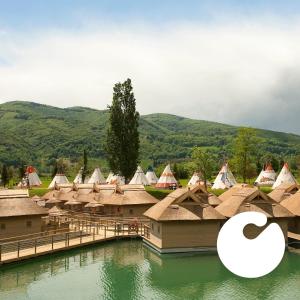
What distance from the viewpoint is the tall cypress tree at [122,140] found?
51.8 m

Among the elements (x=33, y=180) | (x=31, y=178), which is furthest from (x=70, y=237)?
(x=31, y=178)

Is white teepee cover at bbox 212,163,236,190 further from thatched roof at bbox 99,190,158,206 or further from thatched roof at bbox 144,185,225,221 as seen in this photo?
thatched roof at bbox 144,185,225,221

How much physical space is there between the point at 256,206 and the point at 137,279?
11708mm

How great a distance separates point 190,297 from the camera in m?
21.2

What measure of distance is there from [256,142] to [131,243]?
33.1 metres

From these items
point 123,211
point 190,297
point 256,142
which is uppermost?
point 256,142

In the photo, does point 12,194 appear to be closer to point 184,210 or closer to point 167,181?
point 184,210

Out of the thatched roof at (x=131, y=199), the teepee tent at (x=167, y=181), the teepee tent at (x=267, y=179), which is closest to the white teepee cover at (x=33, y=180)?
the teepee tent at (x=167, y=181)

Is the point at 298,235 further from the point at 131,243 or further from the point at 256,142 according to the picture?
the point at 256,142

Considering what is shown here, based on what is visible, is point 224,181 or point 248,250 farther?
point 224,181

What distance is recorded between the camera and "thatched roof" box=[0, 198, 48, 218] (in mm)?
30453

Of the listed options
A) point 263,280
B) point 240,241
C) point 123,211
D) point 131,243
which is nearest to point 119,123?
point 123,211

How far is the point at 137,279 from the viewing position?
2434cm

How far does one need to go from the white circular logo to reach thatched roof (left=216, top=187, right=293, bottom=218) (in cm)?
2002
